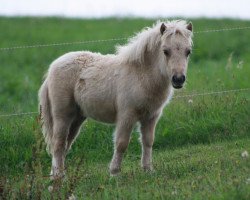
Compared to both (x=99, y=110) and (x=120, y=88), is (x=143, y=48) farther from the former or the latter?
(x=99, y=110)

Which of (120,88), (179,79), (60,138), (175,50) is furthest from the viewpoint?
(60,138)

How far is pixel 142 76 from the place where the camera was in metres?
8.42

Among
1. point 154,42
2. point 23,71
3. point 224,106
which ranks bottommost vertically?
point 23,71

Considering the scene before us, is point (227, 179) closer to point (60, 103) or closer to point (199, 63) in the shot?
point (60, 103)

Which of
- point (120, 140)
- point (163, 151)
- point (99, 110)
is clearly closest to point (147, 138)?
point (120, 140)

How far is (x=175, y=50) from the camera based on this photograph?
8.05 meters

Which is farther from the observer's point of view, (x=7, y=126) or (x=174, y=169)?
(x=7, y=126)

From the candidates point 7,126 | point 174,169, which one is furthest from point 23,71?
point 174,169

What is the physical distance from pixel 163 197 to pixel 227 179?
0.75 meters

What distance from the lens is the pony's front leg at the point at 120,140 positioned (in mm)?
8391

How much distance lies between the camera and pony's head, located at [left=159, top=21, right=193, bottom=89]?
26.0 ft

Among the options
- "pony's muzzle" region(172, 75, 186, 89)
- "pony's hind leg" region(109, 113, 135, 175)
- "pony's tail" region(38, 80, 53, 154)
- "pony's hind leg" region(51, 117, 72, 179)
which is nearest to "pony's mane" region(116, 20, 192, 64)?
"pony's muzzle" region(172, 75, 186, 89)

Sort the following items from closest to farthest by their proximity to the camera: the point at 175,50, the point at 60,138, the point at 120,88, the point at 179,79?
the point at 179,79 < the point at 175,50 < the point at 120,88 < the point at 60,138

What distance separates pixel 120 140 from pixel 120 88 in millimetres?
630
